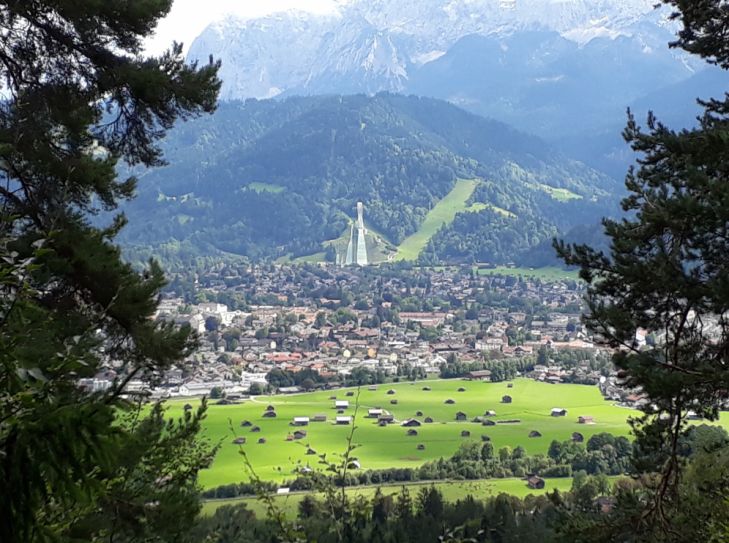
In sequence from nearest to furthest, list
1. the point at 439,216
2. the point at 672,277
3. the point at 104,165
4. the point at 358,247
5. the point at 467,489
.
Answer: the point at 672,277
the point at 104,165
the point at 467,489
the point at 358,247
the point at 439,216

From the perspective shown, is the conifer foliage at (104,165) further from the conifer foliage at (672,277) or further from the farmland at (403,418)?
the farmland at (403,418)

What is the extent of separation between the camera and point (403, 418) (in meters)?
32.6

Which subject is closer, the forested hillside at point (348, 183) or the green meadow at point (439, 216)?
the green meadow at point (439, 216)

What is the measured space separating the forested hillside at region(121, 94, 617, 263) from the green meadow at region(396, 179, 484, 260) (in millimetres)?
1039

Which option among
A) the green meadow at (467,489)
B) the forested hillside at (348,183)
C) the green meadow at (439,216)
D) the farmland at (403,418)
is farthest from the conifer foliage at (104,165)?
the green meadow at (439,216)

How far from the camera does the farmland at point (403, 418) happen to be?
2489cm

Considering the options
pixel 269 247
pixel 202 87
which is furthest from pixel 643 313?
pixel 269 247

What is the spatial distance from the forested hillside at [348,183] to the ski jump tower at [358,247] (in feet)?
8.88

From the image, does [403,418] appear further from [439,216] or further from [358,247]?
[439,216]

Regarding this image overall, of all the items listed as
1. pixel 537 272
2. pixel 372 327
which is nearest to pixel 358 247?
pixel 537 272

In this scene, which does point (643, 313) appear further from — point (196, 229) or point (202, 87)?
point (196, 229)

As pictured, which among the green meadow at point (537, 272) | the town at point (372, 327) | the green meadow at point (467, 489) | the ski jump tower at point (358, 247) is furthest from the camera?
the ski jump tower at point (358, 247)

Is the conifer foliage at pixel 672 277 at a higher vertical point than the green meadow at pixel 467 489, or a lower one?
higher

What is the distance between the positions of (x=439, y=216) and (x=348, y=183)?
18376 mm
